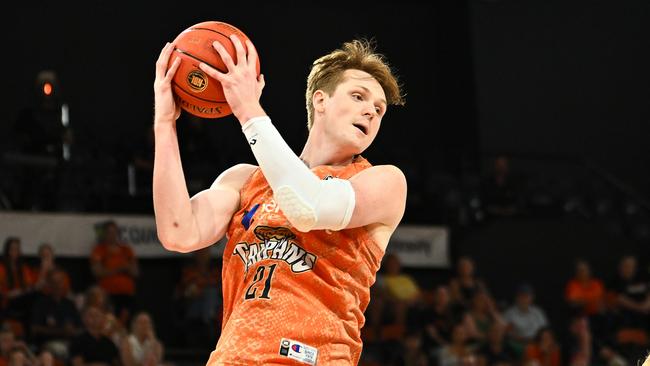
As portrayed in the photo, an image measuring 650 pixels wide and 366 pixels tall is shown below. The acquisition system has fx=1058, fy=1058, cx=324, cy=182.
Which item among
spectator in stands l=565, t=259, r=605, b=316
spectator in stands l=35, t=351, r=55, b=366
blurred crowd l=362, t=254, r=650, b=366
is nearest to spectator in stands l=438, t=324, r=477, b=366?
blurred crowd l=362, t=254, r=650, b=366

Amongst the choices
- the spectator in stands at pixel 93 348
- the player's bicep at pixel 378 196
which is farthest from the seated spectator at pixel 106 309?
the player's bicep at pixel 378 196

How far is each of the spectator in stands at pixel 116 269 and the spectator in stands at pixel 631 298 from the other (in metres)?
6.44

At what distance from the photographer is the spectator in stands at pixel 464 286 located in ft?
42.9

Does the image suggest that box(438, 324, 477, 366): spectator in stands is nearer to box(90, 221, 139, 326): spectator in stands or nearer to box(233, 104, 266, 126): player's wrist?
box(90, 221, 139, 326): spectator in stands

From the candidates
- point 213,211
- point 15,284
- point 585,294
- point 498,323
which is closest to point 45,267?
point 15,284

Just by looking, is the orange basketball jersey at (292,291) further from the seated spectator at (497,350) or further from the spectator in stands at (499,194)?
the spectator in stands at (499,194)

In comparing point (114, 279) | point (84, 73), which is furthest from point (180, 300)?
point (84, 73)

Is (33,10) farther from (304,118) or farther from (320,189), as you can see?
(320,189)

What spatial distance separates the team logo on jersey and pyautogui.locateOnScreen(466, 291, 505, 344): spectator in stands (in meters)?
9.40

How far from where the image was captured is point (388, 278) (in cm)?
1296

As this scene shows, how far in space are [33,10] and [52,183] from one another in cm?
439

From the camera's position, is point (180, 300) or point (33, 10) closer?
point (180, 300)

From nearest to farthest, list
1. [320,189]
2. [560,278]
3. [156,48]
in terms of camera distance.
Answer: [320,189], [560,278], [156,48]

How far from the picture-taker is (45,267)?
1091 centimetres
